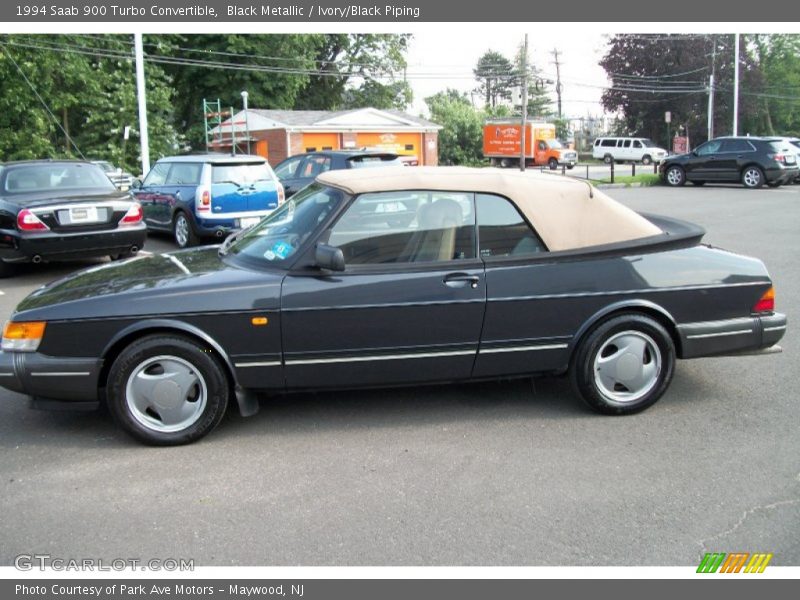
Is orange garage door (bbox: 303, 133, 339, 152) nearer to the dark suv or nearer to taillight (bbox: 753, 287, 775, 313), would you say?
the dark suv

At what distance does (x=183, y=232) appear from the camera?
12.4 m

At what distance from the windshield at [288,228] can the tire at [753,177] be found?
2284 cm

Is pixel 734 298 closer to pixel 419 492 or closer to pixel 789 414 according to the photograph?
pixel 789 414

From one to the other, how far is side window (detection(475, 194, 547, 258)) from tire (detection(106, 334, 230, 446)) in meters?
1.80

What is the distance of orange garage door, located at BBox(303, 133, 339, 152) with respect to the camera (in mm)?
41656

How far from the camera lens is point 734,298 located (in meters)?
4.85

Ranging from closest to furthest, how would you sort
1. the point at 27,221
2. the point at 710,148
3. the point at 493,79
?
1. the point at 27,221
2. the point at 710,148
3. the point at 493,79

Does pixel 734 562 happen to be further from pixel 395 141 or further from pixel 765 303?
pixel 395 141

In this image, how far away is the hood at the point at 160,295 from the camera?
424 cm

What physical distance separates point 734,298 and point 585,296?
1.05m

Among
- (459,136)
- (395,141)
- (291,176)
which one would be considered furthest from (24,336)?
(459,136)

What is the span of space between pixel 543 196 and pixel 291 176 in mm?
11122

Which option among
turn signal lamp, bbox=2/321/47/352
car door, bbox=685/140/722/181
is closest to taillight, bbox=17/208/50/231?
turn signal lamp, bbox=2/321/47/352

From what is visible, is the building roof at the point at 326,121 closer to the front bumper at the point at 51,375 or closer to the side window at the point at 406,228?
the side window at the point at 406,228
